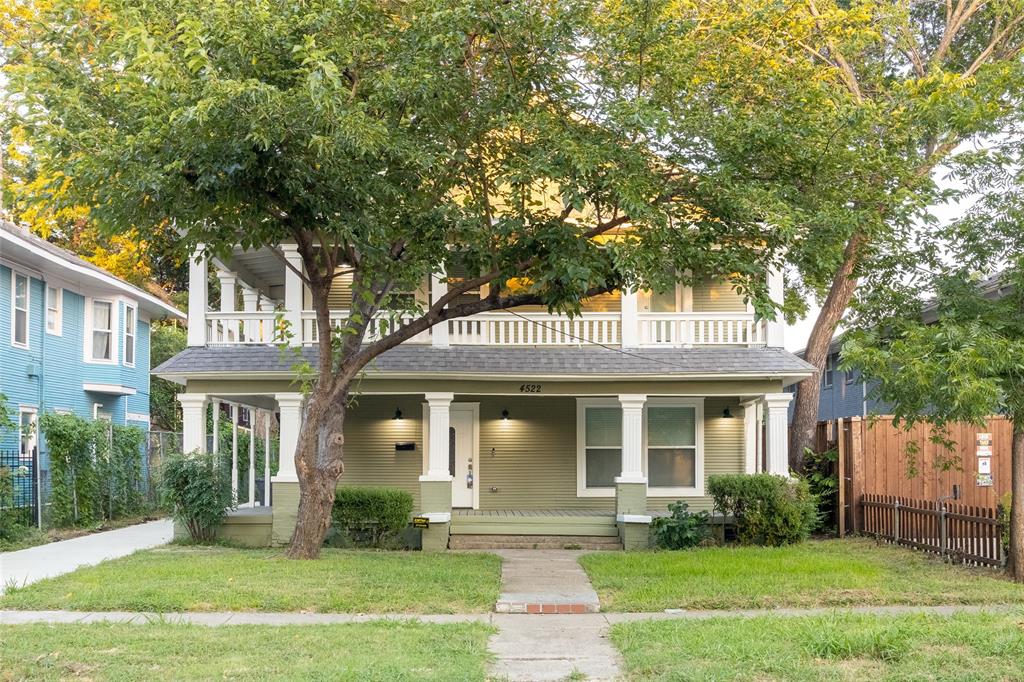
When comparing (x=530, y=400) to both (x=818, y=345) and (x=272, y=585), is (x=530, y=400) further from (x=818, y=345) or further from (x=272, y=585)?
(x=272, y=585)

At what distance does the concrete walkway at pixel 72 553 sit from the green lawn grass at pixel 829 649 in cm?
768

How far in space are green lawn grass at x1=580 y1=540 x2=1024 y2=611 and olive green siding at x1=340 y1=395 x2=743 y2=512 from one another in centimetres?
433

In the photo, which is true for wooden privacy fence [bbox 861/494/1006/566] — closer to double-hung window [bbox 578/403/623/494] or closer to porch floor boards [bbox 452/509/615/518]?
porch floor boards [bbox 452/509/615/518]

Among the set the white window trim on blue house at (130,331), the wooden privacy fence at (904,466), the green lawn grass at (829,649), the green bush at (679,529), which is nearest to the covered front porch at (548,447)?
the wooden privacy fence at (904,466)

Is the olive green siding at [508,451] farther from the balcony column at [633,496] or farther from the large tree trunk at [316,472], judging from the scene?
the large tree trunk at [316,472]

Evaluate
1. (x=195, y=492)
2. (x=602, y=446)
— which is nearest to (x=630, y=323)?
(x=602, y=446)

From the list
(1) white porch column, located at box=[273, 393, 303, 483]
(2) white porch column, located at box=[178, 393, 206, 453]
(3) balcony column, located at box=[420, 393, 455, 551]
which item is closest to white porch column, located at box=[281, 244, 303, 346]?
(1) white porch column, located at box=[273, 393, 303, 483]

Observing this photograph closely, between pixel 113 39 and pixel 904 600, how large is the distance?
35.3ft

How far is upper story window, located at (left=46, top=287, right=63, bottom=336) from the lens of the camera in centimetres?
2412

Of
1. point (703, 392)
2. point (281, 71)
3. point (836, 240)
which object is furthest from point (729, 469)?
point (281, 71)

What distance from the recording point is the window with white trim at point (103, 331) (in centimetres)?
2688

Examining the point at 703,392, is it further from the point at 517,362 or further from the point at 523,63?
the point at 523,63

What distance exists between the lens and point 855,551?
16016mm

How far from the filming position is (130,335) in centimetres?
2842
